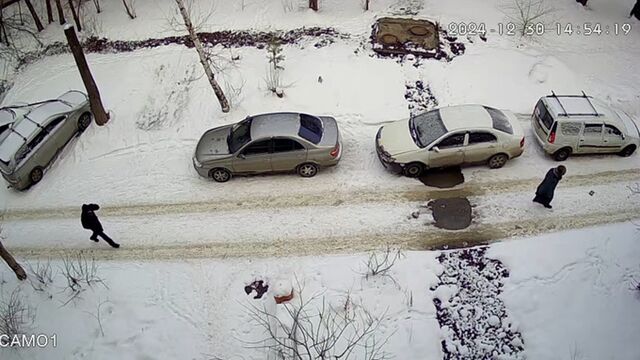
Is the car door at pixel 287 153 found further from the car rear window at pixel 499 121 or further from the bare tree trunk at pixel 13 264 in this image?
the bare tree trunk at pixel 13 264

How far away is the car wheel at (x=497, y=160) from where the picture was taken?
1441cm

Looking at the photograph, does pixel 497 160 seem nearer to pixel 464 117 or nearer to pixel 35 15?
A: pixel 464 117

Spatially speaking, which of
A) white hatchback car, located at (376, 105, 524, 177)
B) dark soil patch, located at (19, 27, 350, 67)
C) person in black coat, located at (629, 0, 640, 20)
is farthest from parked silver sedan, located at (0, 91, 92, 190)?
person in black coat, located at (629, 0, 640, 20)

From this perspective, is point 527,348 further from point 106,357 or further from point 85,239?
point 85,239

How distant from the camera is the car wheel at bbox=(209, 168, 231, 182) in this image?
582 inches

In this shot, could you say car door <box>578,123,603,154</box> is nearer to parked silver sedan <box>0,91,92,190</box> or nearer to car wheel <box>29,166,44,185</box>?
parked silver sedan <box>0,91,92,190</box>

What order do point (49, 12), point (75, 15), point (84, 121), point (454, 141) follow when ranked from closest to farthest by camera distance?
1. point (454, 141)
2. point (84, 121)
3. point (75, 15)
4. point (49, 12)

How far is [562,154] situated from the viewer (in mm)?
14609

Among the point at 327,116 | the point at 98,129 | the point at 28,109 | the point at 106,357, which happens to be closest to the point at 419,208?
the point at 327,116

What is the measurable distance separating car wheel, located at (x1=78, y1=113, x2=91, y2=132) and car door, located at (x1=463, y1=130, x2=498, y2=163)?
11013 millimetres

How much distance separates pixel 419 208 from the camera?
13844 mm

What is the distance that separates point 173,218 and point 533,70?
11226mm

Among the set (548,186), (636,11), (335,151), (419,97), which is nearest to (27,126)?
(335,151)

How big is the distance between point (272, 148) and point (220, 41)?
20.2ft
